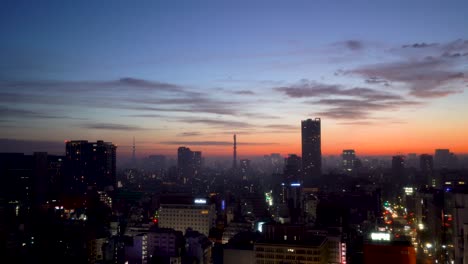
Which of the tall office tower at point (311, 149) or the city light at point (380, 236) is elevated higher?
the tall office tower at point (311, 149)

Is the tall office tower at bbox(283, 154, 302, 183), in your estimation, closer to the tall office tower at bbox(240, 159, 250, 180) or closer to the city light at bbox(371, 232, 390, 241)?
the tall office tower at bbox(240, 159, 250, 180)

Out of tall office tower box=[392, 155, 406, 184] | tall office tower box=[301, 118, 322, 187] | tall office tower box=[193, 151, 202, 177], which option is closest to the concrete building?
tall office tower box=[392, 155, 406, 184]

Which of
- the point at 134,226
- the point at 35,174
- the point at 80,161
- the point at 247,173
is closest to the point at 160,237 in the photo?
the point at 134,226

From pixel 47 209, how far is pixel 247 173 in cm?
7533

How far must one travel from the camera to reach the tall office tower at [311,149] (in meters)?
98.2

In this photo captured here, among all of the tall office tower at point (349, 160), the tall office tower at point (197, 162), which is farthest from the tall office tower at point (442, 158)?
the tall office tower at point (197, 162)

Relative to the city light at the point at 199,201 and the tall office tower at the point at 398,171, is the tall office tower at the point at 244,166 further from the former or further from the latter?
the city light at the point at 199,201

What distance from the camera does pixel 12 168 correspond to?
146ft

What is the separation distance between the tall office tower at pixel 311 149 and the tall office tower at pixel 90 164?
42.4 m

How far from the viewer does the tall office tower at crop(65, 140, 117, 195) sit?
7300 centimetres

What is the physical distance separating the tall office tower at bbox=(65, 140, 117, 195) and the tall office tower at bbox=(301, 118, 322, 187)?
42.4 m

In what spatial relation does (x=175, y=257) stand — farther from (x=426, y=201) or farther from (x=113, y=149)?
(x=113, y=149)

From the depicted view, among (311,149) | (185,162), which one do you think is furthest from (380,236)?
(185,162)

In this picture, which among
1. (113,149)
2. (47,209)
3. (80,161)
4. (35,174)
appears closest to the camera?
(47,209)
